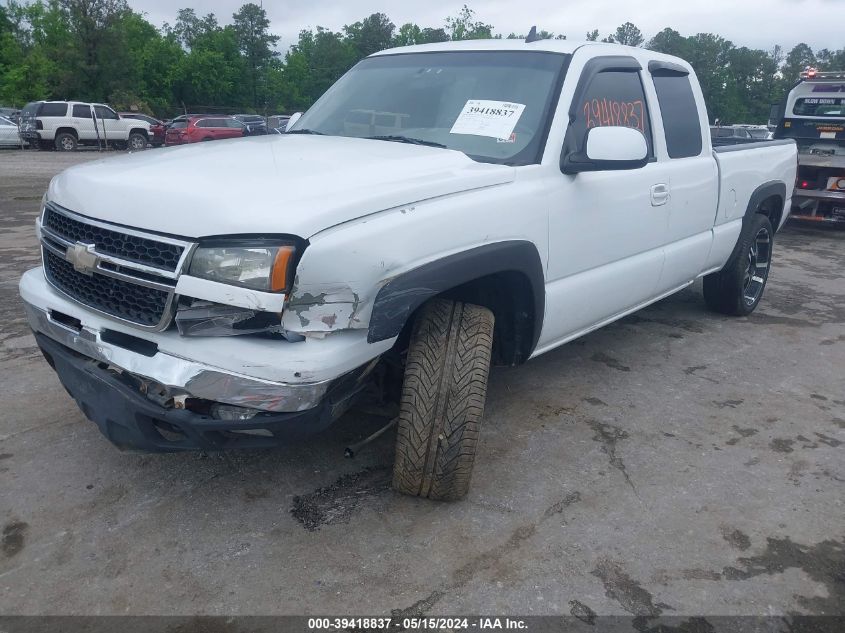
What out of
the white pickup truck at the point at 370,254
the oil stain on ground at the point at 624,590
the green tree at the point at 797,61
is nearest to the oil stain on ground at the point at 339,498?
the white pickup truck at the point at 370,254

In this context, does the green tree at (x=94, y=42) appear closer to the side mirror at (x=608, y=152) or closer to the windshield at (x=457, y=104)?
the windshield at (x=457, y=104)

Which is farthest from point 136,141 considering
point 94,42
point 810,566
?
point 810,566

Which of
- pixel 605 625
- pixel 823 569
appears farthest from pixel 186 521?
pixel 823 569

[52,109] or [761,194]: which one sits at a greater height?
[52,109]

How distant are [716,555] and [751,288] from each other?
3.72 m

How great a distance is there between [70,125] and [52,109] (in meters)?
0.80

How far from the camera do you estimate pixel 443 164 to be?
2932 millimetres

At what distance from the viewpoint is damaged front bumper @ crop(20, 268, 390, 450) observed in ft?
7.48

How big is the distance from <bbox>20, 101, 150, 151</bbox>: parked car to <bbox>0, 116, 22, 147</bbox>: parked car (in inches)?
28.4

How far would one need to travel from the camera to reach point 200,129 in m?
25.5

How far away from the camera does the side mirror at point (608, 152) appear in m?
3.14

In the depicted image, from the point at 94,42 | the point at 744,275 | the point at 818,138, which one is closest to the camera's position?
the point at 744,275

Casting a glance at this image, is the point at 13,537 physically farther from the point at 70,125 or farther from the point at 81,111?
the point at 81,111

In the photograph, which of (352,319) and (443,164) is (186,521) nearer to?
(352,319)
